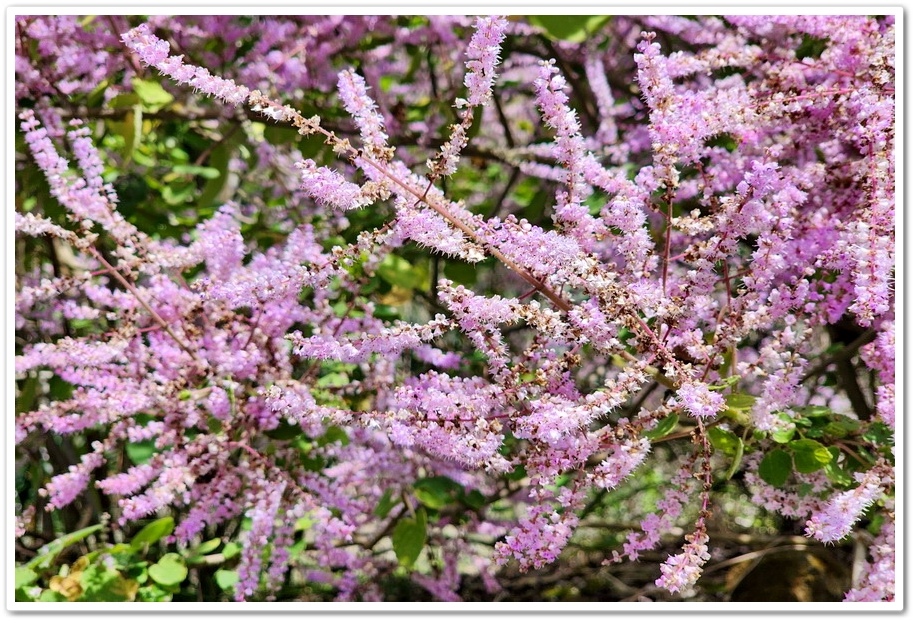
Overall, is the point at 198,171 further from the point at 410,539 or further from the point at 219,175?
the point at 410,539

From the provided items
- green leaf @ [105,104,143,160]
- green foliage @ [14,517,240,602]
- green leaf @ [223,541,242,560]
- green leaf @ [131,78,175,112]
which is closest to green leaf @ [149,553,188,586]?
green foliage @ [14,517,240,602]

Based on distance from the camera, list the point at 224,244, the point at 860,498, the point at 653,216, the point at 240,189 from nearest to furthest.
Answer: the point at 860,498 < the point at 224,244 < the point at 653,216 < the point at 240,189

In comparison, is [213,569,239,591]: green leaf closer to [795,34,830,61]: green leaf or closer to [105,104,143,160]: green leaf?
[105,104,143,160]: green leaf

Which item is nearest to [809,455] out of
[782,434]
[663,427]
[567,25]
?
[782,434]

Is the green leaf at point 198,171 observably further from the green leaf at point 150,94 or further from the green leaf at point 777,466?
the green leaf at point 777,466
